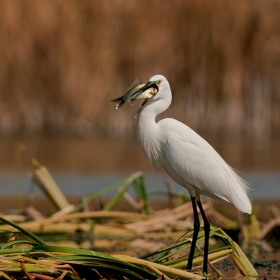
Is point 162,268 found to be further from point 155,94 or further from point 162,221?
point 162,221

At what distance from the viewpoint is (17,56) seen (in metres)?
14.7

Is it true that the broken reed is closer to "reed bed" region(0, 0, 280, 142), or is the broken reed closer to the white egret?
the white egret

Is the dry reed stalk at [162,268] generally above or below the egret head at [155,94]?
below

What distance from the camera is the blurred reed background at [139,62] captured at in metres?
13.9

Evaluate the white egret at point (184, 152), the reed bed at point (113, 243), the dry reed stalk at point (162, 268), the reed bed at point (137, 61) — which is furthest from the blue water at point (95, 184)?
the dry reed stalk at point (162, 268)

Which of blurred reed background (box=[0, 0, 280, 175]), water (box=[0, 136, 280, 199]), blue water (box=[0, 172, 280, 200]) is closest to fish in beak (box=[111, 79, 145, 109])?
water (box=[0, 136, 280, 199])

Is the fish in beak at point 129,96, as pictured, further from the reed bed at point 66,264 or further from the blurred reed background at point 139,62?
the blurred reed background at point 139,62

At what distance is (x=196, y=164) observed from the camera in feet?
17.2

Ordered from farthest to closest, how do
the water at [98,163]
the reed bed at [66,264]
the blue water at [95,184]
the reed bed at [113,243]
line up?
1. the water at [98,163]
2. the blue water at [95,184]
3. the reed bed at [113,243]
4. the reed bed at [66,264]

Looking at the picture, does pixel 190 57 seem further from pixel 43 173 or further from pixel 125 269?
pixel 125 269

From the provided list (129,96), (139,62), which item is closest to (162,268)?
(129,96)

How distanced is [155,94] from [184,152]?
1.41 ft

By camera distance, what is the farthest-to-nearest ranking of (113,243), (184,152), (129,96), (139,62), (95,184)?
1. (139,62)
2. (95,184)
3. (113,243)
4. (184,152)
5. (129,96)

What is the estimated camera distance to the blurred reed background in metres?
13.9
